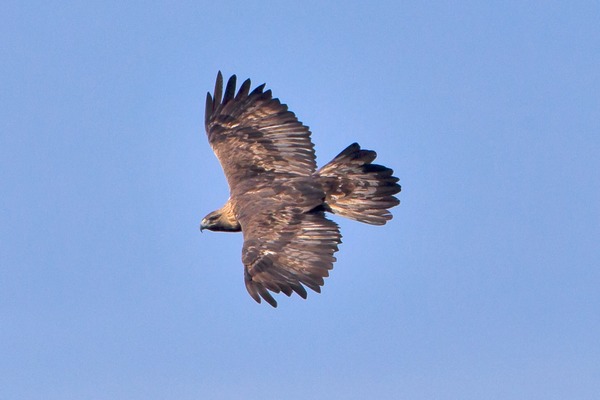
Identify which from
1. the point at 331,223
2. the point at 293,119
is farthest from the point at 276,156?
the point at 331,223

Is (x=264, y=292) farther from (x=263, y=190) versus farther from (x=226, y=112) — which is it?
(x=226, y=112)

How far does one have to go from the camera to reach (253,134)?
21109 millimetres

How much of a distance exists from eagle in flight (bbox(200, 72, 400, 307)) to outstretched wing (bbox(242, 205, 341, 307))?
0.01 meters

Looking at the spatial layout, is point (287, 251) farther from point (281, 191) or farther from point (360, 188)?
point (360, 188)

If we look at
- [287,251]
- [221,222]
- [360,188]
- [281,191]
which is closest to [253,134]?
[221,222]

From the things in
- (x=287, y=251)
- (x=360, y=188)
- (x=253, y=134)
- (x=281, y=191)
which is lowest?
(x=287, y=251)

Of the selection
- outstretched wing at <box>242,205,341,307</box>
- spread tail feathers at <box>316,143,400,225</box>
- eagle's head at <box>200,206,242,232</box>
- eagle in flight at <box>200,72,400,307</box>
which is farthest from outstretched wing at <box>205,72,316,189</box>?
outstretched wing at <box>242,205,341,307</box>

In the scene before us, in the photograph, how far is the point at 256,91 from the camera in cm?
2131

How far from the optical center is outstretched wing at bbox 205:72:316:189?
20.7 m

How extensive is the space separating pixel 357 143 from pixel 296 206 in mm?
1457

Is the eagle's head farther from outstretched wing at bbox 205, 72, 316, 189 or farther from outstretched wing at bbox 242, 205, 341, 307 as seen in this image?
outstretched wing at bbox 242, 205, 341, 307

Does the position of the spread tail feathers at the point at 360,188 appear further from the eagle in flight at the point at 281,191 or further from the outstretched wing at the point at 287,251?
the outstretched wing at the point at 287,251

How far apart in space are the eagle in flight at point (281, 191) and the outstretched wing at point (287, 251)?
1 cm

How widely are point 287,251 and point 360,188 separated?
2.03 metres
